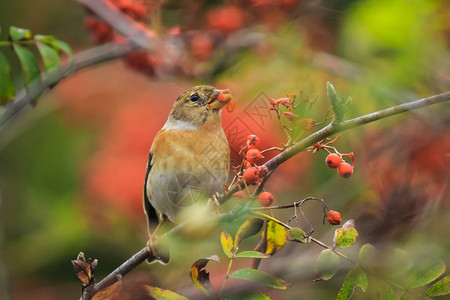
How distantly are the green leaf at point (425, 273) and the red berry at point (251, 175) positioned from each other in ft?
1.00

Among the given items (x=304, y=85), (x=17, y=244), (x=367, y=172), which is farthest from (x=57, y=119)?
(x=367, y=172)

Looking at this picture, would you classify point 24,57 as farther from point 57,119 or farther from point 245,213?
point 57,119

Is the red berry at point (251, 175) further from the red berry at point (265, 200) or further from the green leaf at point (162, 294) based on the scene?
the green leaf at point (162, 294)

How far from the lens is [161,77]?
2510 millimetres

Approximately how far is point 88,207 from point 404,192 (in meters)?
1.45

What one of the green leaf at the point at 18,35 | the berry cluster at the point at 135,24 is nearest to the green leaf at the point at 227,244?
the green leaf at the point at 18,35

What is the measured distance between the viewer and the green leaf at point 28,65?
1511mm

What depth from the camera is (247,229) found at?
1.11m

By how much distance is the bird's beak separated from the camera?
4.81 feet


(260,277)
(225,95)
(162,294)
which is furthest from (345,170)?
→ (225,95)

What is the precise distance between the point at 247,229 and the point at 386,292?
0.82ft

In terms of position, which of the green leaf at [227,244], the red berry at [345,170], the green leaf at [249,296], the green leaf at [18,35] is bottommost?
the green leaf at [249,296]

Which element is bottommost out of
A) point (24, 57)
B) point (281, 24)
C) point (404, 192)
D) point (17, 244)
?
point (17, 244)

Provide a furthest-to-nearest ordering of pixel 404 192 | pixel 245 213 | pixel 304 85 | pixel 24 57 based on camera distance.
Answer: pixel 304 85 → pixel 404 192 → pixel 24 57 → pixel 245 213
